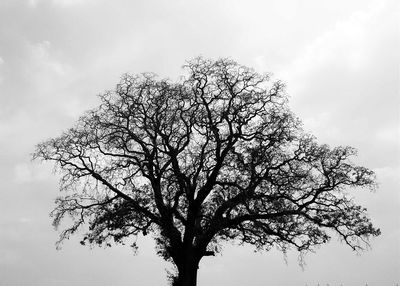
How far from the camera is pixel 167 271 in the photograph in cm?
3238

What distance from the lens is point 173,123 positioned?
32.7 meters

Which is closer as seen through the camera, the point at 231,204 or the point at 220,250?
the point at 231,204

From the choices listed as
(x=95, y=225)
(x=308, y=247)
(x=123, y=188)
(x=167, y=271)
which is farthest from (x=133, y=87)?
(x=308, y=247)

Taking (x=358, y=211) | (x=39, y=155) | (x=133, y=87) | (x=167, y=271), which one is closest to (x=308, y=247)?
(x=358, y=211)

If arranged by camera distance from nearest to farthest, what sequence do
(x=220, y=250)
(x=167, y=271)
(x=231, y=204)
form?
(x=231, y=204) → (x=167, y=271) → (x=220, y=250)

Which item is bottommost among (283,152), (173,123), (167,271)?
(167,271)

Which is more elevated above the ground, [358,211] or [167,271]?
[358,211]

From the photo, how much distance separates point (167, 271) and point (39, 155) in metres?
10.1

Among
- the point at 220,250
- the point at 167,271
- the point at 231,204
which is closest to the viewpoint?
the point at 231,204

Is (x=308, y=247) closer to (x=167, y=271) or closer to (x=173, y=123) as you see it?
(x=167, y=271)

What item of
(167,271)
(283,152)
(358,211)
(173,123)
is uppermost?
(173,123)

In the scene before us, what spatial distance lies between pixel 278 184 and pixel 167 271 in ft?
27.3

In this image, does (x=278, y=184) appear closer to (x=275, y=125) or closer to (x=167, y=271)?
(x=275, y=125)

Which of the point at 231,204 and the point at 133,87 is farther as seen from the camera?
the point at 133,87
